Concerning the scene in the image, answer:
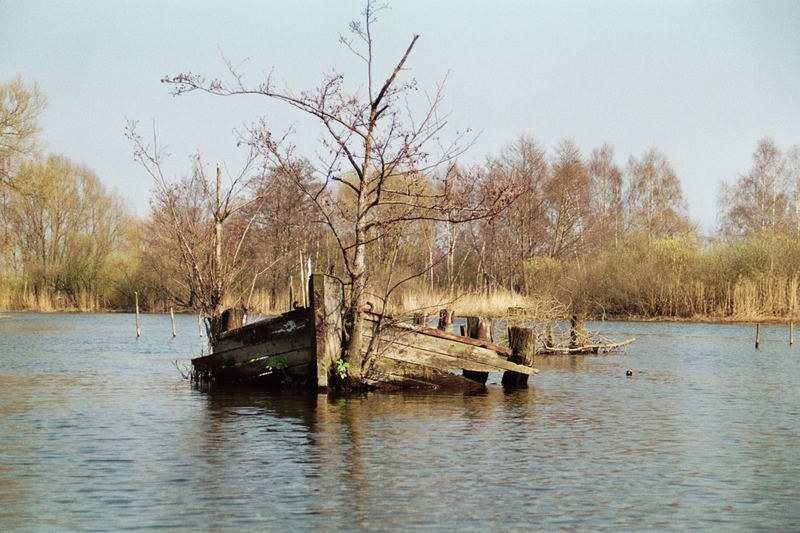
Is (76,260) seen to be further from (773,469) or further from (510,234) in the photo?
(773,469)

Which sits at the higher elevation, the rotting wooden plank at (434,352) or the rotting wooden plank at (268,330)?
the rotting wooden plank at (268,330)

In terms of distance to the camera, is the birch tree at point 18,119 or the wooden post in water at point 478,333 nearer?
the wooden post in water at point 478,333

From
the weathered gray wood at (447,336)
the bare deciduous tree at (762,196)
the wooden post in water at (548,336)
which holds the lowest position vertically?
the wooden post in water at (548,336)

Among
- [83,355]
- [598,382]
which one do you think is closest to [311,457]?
[598,382]

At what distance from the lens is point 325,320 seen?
13.0m

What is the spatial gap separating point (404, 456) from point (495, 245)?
3794cm

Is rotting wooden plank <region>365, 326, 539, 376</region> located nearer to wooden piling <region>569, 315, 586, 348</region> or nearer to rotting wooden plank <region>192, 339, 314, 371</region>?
rotting wooden plank <region>192, 339, 314, 371</region>

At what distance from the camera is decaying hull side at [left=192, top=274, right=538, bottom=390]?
13109 millimetres

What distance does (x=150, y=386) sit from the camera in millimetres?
15984

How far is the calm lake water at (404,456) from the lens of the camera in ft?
22.8

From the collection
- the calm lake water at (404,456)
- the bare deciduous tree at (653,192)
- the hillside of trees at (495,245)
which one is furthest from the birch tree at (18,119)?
the bare deciduous tree at (653,192)

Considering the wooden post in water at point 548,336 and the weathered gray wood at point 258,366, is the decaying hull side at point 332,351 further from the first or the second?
the wooden post in water at point 548,336

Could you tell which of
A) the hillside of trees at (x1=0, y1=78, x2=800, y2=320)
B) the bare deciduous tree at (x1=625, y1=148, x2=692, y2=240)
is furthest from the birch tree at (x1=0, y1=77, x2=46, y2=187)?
the bare deciduous tree at (x1=625, y1=148, x2=692, y2=240)

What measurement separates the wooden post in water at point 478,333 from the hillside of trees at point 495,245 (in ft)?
22.4
